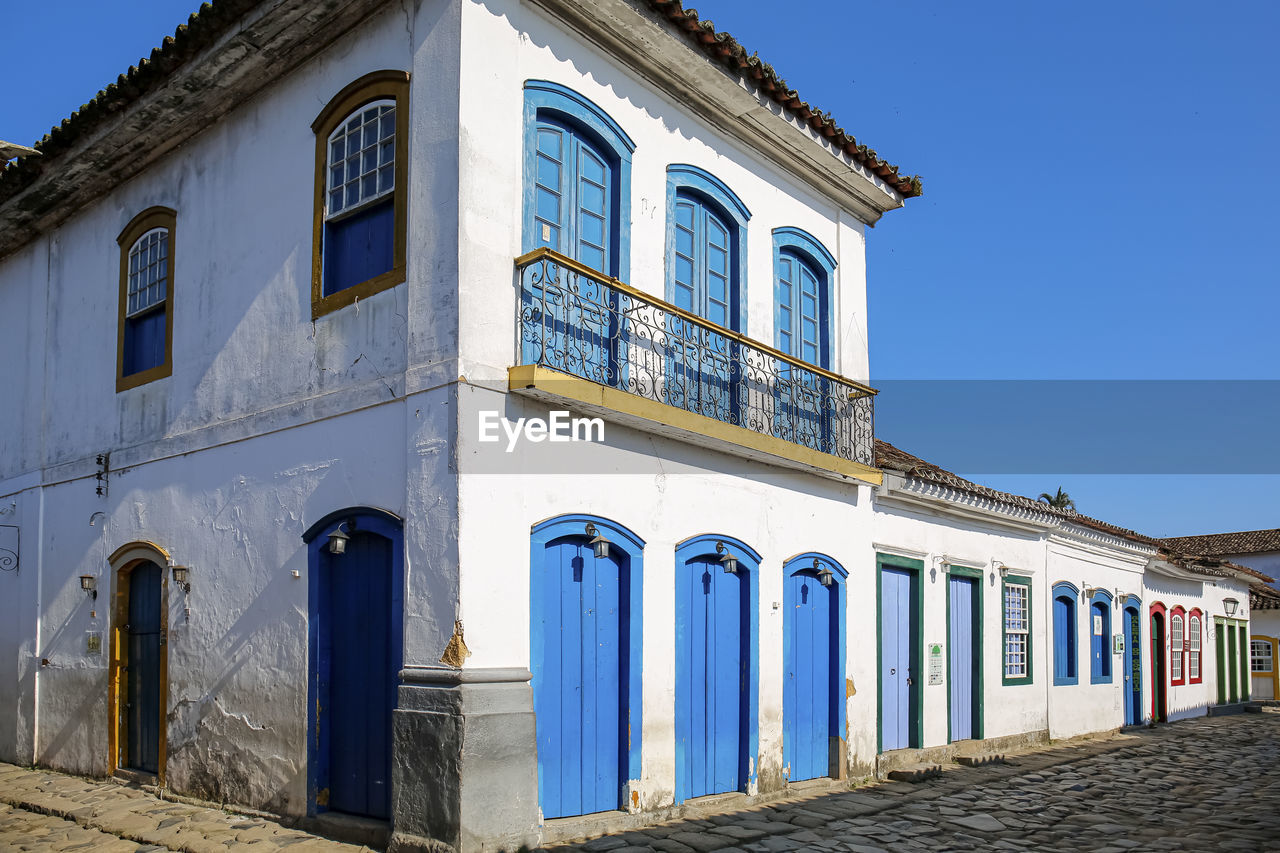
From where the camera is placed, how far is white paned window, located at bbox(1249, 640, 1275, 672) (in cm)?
3016

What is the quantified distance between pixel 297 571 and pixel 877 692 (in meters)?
6.52

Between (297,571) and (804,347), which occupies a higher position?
(804,347)

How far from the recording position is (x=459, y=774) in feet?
21.7

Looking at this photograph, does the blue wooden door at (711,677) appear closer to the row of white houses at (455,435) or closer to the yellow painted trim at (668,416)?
the row of white houses at (455,435)

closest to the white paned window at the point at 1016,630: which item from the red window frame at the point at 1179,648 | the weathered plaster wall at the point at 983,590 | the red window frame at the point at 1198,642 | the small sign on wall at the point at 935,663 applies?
the weathered plaster wall at the point at 983,590

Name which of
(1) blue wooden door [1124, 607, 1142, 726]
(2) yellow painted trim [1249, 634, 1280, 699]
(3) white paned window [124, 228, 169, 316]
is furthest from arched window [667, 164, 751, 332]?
(2) yellow painted trim [1249, 634, 1280, 699]

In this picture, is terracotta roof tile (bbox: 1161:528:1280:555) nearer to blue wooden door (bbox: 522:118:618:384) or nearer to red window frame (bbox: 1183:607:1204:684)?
red window frame (bbox: 1183:607:1204:684)

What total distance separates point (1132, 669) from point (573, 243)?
15.4 m

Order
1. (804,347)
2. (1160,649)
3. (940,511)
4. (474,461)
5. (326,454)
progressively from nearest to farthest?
(474,461) → (326,454) → (804,347) → (940,511) → (1160,649)

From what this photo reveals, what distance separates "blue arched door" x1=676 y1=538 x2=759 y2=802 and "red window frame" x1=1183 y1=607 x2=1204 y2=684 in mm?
16247

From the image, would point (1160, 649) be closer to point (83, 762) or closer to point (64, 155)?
point (83, 762)

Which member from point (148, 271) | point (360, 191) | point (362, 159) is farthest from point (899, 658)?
point (148, 271)

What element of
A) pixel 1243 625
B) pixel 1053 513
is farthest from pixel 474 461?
pixel 1243 625

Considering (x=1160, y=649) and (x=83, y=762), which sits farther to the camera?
(x=1160, y=649)
